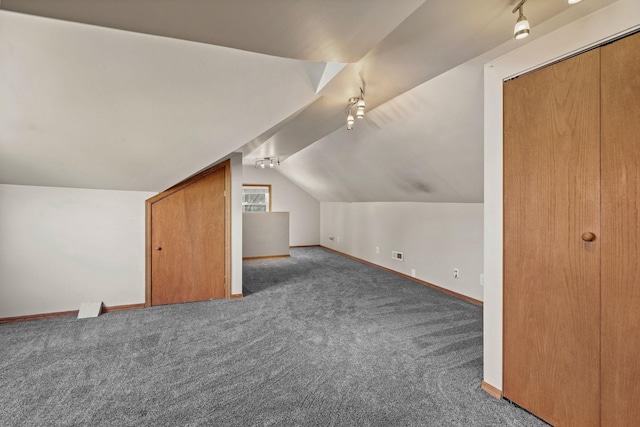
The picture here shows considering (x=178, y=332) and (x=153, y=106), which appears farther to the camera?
(x=178, y=332)

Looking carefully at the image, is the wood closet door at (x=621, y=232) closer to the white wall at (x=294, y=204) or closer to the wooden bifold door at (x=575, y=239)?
the wooden bifold door at (x=575, y=239)

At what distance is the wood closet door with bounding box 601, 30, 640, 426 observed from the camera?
53.0 inches

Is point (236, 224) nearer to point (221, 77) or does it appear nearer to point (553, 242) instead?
point (221, 77)

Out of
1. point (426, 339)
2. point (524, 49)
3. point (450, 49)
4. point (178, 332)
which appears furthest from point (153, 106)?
point (426, 339)

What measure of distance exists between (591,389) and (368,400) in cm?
115

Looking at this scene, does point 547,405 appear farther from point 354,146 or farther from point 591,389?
point 354,146

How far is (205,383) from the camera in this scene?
210 cm

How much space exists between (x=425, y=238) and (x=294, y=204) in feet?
14.8

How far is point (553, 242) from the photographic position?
1.64m

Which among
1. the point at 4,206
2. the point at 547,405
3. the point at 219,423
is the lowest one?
the point at 219,423

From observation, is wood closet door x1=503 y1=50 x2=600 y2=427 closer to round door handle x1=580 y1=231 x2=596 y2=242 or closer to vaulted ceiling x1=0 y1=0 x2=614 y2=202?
round door handle x1=580 y1=231 x2=596 y2=242

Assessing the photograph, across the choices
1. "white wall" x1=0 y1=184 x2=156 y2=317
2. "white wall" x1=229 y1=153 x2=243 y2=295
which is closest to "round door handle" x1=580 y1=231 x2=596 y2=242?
"white wall" x1=229 y1=153 x2=243 y2=295

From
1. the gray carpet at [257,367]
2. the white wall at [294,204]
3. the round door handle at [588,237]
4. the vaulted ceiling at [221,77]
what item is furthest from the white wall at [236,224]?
the white wall at [294,204]

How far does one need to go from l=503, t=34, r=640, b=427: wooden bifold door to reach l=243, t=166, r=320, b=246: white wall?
6838 mm
